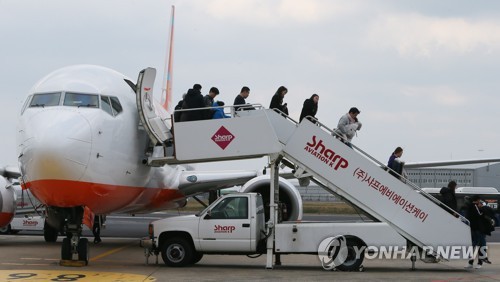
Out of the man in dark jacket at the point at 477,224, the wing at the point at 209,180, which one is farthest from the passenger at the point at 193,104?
the man in dark jacket at the point at 477,224

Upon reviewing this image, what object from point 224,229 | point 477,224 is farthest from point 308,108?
point 477,224

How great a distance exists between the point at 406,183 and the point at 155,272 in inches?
219

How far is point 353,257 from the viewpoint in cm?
1532

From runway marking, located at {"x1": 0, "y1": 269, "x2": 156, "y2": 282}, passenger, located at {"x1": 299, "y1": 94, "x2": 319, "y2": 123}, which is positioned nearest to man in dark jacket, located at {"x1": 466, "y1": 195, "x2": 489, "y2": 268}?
passenger, located at {"x1": 299, "y1": 94, "x2": 319, "y2": 123}

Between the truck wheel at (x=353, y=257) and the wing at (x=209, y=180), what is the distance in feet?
22.1

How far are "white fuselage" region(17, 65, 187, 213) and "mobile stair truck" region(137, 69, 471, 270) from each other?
718 millimetres

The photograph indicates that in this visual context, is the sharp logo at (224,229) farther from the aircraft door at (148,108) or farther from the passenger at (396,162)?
the passenger at (396,162)

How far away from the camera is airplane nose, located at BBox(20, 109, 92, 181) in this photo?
13.6m

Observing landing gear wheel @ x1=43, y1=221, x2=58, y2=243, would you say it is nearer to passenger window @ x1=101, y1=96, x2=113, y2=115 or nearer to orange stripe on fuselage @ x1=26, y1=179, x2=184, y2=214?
orange stripe on fuselage @ x1=26, y1=179, x2=184, y2=214

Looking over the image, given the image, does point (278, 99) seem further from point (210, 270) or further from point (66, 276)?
point (66, 276)

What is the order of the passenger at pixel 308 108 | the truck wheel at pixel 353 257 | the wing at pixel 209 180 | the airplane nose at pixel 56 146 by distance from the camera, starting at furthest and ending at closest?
the wing at pixel 209 180
the passenger at pixel 308 108
the truck wheel at pixel 353 257
the airplane nose at pixel 56 146

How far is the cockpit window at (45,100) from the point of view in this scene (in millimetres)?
14977

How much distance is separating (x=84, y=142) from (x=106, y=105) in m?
1.69

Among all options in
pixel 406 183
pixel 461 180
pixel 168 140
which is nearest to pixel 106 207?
pixel 168 140
